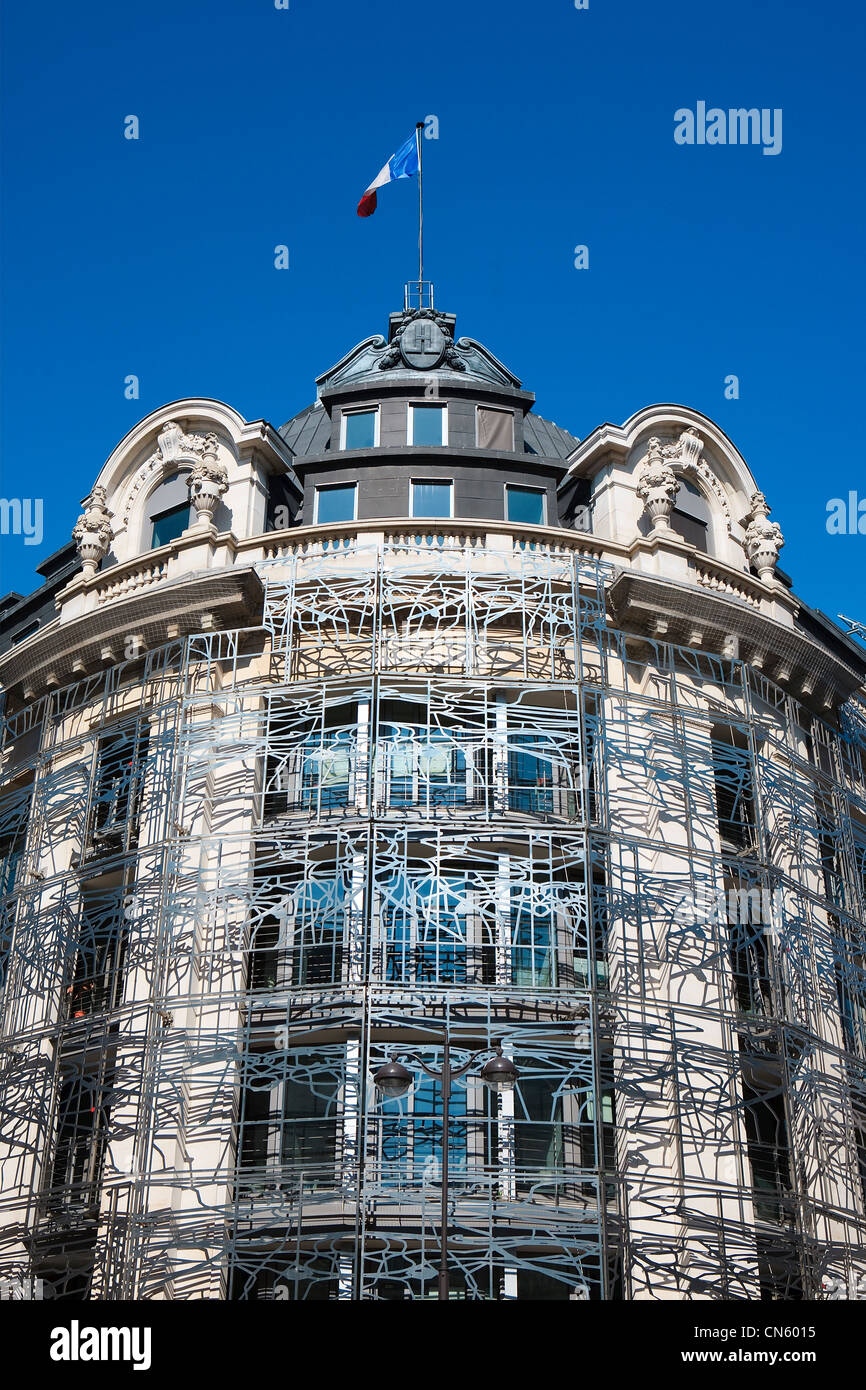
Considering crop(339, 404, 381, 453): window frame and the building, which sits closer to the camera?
the building

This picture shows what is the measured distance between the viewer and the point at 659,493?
97.3ft

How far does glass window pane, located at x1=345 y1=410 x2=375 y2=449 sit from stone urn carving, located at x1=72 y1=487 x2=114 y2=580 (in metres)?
5.05

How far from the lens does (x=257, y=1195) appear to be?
75.9ft

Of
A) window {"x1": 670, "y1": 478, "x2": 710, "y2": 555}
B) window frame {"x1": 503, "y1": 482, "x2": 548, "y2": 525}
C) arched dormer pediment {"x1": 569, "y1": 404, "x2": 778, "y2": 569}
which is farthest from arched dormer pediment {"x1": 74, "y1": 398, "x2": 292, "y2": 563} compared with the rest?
window {"x1": 670, "y1": 478, "x2": 710, "y2": 555}

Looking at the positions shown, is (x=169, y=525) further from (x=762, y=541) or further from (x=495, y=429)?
(x=762, y=541)

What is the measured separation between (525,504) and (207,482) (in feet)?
20.5

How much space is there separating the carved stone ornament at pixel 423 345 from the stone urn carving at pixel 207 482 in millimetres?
5810

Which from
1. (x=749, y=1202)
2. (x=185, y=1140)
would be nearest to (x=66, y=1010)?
(x=185, y=1140)

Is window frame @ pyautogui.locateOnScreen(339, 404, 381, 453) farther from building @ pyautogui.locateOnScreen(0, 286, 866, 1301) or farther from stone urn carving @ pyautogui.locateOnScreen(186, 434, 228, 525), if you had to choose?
stone urn carving @ pyautogui.locateOnScreen(186, 434, 228, 525)

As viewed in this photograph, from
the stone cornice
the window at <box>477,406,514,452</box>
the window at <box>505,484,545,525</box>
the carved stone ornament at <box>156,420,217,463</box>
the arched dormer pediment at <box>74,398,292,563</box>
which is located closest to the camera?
the stone cornice

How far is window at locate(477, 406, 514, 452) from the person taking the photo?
106ft

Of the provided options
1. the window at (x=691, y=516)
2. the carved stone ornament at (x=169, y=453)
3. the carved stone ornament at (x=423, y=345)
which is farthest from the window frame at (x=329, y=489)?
the window at (x=691, y=516)

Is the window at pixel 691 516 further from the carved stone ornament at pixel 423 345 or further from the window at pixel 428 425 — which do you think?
the carved stone ornament at pixel 423 345
